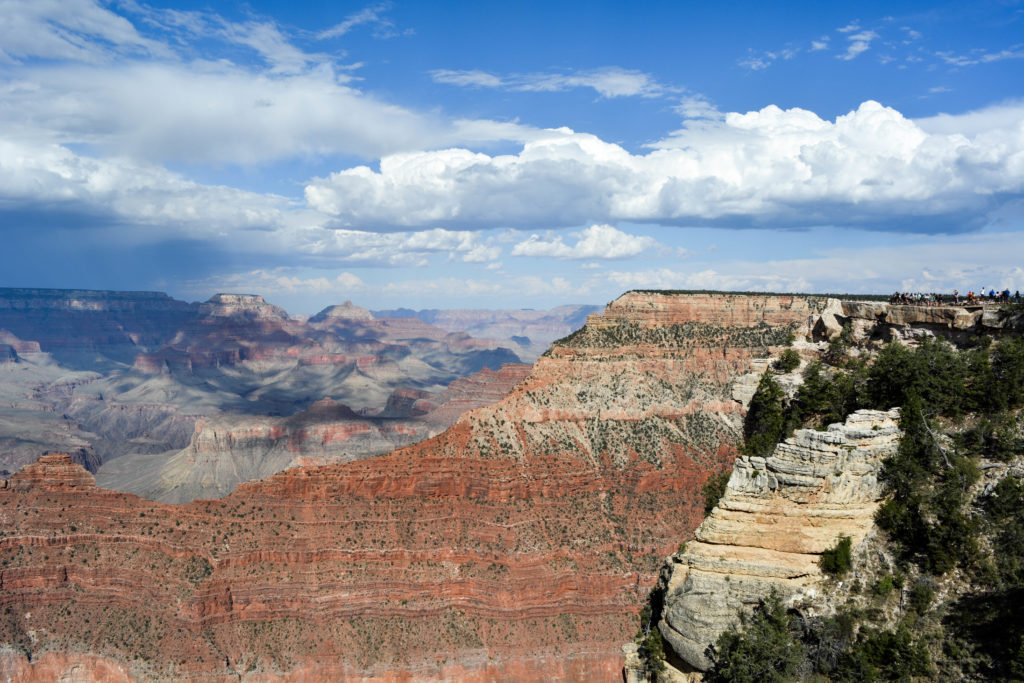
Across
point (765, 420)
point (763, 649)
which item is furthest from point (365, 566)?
point (763, 649)

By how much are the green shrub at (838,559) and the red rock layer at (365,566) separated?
52.3 m

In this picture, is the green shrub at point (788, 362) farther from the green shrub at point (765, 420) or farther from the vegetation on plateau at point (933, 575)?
the vegetation on plateau at point (933, 575)

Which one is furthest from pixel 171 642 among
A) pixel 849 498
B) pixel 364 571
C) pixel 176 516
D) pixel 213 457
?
pixel 213 457

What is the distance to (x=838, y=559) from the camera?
27.0m

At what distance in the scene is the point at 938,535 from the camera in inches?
1048

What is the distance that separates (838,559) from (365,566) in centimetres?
5679

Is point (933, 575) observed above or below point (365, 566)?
above

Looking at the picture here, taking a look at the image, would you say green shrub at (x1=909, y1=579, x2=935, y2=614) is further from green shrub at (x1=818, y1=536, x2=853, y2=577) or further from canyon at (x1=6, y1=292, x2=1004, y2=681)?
canyon at (x1=6, y1=292, x2=1004, y2=681)

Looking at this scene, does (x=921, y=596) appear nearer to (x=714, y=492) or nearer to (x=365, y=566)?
(x=714, y=492)

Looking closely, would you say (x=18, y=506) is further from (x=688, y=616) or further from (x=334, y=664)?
(x=688, y=616)

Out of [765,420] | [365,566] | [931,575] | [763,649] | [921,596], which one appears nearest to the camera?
[763,649]

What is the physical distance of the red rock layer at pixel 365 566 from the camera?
71.1 m

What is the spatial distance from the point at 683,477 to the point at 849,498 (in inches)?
2544

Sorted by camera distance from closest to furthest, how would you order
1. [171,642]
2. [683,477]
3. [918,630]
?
[918,630] → [171,642] → [683,477]
